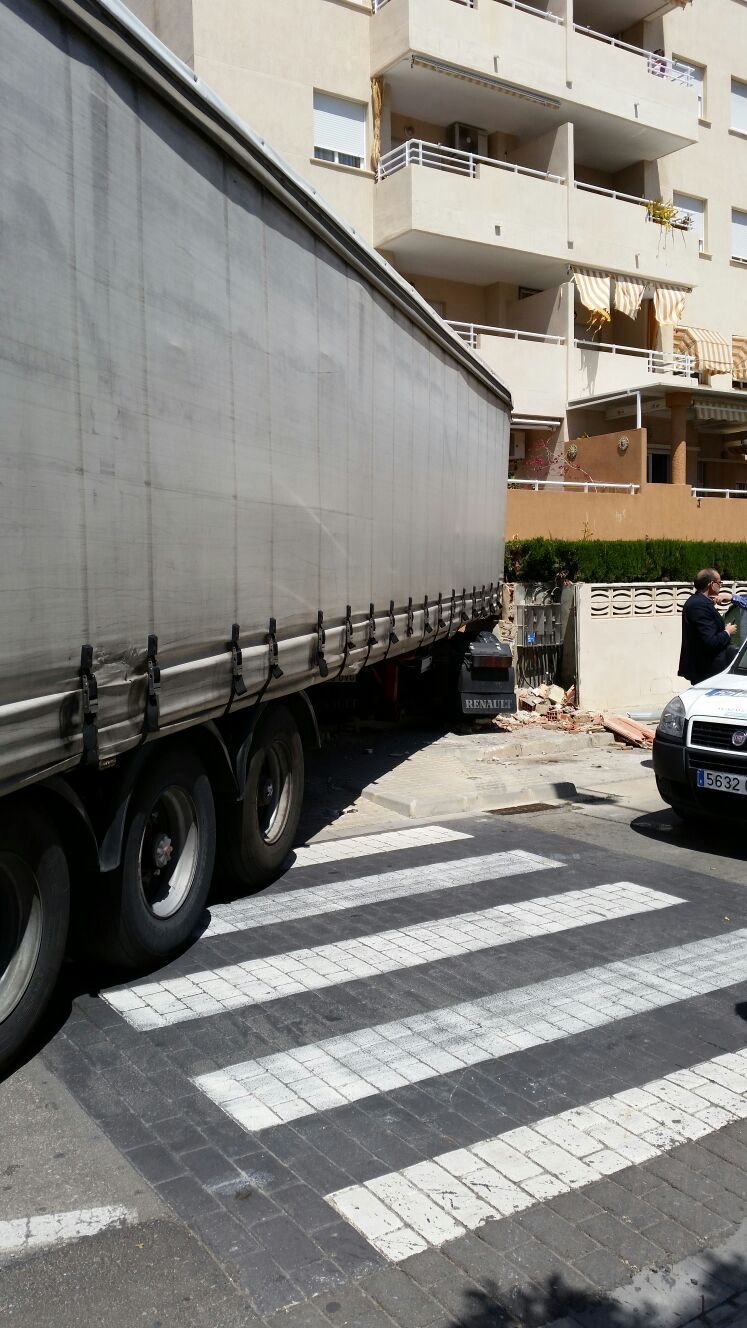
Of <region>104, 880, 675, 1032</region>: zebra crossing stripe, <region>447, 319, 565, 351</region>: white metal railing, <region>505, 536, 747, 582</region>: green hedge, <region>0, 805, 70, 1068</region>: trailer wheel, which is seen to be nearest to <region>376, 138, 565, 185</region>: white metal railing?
<region>447, 319, 565, 351</region>: white metal railing

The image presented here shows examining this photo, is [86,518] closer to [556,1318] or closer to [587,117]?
[556,1318]

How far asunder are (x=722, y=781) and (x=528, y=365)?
17.6 meters

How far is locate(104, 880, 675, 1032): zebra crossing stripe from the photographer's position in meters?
5.05

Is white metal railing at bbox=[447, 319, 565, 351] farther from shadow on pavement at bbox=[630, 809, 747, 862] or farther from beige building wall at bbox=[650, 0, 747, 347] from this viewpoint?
shadow on pavement at bbox=[630, 809, 747, 862]

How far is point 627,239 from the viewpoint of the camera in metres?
25.3

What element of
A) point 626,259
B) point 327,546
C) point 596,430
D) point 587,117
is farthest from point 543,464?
point 327,546

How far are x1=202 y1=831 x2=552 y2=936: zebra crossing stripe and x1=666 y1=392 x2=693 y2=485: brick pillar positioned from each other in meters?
18.0

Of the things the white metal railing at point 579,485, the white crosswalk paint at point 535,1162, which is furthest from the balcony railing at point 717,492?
the white crosswalk paint at point 535,1162

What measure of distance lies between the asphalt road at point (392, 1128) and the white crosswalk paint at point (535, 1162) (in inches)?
0.4

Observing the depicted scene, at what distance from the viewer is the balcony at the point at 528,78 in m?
21.2

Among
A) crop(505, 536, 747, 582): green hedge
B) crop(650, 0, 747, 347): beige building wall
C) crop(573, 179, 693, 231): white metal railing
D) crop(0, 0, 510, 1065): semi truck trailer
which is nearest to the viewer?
crop(0, 0, 510, 1065): semi truck trailer

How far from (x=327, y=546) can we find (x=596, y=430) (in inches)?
757

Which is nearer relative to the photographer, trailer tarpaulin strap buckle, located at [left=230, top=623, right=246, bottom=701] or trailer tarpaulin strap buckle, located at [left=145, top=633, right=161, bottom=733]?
trailer tarpaulin strap buckle, located at [left=145, top=633, right=161, bottom=733]

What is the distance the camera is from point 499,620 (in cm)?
1611
